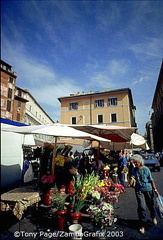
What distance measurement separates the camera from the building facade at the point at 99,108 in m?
26.7

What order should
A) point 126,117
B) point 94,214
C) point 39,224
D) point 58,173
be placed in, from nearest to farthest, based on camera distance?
point 94,214
point 39,224
point 58,173
point 126,117

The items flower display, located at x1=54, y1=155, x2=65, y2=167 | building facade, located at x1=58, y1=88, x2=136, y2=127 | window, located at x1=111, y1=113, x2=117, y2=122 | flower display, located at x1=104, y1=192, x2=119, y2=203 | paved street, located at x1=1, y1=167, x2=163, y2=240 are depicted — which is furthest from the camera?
window, located at x1=111, y1=113, x2=117, y2=122

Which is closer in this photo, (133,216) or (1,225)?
(1,225)

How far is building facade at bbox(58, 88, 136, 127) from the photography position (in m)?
26.7

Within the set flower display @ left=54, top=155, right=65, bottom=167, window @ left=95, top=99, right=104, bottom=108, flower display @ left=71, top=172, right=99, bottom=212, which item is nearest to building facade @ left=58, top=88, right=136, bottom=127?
window @ left=95, top=99, right=104, bottom=108

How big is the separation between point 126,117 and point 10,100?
84.8 feet

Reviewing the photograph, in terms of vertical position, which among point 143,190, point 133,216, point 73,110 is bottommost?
point 133,216

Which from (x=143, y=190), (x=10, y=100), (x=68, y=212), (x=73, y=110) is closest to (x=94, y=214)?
(x=68, y=212)

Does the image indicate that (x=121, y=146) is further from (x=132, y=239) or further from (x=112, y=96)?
(x=112, y=96)

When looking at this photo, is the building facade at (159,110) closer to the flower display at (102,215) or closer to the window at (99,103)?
the window at (99,103)

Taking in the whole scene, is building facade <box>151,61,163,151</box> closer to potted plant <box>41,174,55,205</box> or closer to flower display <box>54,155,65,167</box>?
flower display <box>54,155,65,167</box>

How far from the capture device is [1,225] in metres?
3.47

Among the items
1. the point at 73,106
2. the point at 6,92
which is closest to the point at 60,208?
the point at 6,92

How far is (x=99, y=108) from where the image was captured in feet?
92.9
